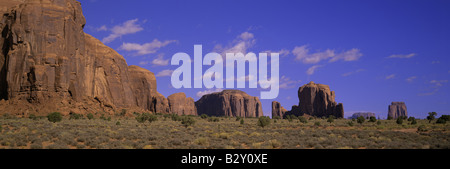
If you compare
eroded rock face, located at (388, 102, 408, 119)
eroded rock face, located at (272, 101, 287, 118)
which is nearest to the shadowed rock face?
eroded rock face, located at (272, 101, 287, 118)

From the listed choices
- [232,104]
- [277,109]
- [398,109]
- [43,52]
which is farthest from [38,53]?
[398,109]

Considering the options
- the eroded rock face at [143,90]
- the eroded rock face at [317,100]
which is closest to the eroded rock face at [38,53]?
the eroded rock face at [143,90]

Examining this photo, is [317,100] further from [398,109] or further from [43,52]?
[398,109]

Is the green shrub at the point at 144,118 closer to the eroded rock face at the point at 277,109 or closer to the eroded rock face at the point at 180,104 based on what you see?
the eroded rock face at the point at 180,104

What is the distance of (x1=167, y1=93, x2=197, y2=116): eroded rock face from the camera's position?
5295 inches

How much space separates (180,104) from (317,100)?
62.5 m

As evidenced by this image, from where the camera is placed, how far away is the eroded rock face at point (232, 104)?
166900 millimetres

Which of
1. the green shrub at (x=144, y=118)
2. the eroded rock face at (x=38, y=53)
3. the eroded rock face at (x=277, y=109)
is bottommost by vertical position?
the green shrub at (x=144, y=118)

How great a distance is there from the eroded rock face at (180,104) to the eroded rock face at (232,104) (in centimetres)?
2261
